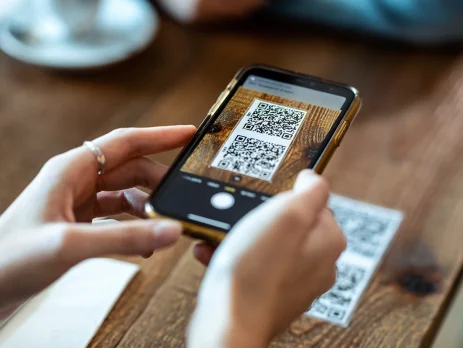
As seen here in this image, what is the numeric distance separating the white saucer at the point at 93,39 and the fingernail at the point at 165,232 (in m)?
0.54

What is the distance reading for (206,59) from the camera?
101 centimetres

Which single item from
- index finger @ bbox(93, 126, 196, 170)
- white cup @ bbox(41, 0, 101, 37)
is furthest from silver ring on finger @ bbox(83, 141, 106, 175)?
white cup @ bbox(41, 0, 101, 37)

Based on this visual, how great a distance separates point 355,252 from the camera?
0.73 m

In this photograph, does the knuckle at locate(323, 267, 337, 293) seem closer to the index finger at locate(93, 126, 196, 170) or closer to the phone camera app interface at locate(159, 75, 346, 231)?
the phone camera app interface at locate(159, 75, 346, 231)

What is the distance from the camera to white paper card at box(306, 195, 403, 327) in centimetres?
66

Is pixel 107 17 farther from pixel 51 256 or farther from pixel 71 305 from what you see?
pixel 51 256

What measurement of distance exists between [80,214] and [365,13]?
61cm

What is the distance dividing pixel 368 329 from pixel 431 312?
0.22 feet

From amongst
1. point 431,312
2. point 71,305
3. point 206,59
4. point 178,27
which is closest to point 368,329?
point 431,312

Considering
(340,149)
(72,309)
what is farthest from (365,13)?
(72,309)

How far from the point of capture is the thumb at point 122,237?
0.48m

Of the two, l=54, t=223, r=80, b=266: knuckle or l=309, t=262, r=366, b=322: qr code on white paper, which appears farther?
l=309, t=262, r=366, b=322: qr code on white paper

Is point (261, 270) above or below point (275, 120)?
below

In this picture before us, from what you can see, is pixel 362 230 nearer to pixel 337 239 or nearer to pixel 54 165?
pixel 337 239
